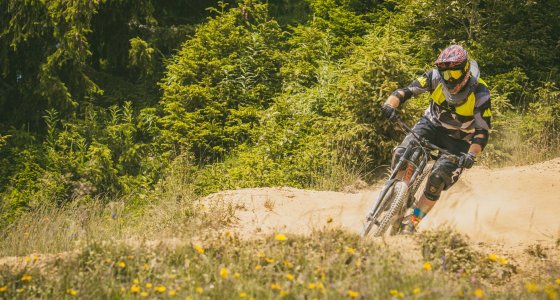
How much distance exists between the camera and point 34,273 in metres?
4.73

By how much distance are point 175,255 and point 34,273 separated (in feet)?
3.51

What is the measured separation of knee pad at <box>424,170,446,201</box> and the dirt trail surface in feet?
3.58

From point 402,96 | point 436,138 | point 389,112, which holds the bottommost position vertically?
point 436,138

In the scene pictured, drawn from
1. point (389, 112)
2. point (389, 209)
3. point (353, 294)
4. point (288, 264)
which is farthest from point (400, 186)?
point (353, 294)

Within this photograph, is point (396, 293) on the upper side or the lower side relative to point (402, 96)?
lower

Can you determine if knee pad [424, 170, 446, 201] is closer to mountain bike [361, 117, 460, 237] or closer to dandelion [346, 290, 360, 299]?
mountain bike [361, 117, 460, 237]

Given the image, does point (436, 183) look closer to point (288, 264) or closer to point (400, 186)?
point (400, 186)

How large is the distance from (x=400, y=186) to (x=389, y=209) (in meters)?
0.28

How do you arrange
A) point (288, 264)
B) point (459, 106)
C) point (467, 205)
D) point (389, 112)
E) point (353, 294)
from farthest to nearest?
1. point (467, 205)
2. point (459, 106)
3. point (389, 112)
4. point (288, 264)
5. point (353, 294)

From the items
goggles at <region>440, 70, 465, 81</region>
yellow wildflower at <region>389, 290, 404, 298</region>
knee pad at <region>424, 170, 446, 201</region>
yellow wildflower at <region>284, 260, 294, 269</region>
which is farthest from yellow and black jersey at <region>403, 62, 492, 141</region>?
yellow wildflower at <region>389, 290, 404, 298</region>

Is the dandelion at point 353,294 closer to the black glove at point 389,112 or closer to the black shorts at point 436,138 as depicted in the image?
the black glove at point 389,112

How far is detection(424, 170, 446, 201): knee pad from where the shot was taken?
6867 mm

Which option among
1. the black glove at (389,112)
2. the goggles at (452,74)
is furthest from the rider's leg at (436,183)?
the goggles at (452,74)

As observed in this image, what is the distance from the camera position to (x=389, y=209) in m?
6.74
